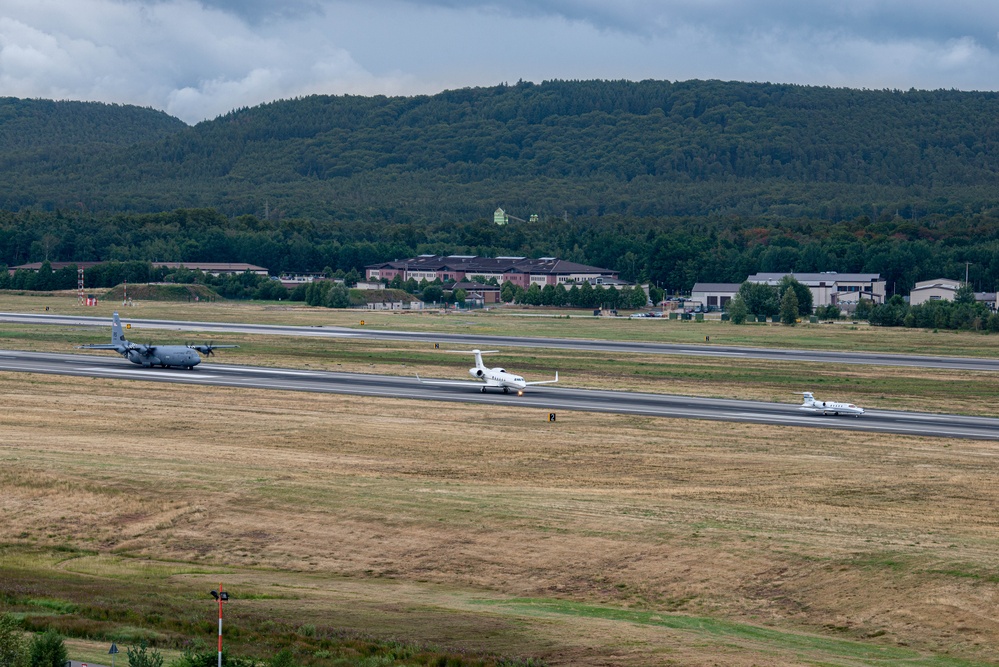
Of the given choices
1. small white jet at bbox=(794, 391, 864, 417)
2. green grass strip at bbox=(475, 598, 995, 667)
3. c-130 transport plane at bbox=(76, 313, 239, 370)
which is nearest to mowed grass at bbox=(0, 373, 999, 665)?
green grass strip at bbox=(475, 598, 995, 667)

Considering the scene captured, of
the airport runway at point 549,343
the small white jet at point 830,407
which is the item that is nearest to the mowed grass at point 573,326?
the airport runway at point 549,343

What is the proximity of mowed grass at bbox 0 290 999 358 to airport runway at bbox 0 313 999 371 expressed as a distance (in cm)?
604

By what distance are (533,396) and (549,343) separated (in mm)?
39191

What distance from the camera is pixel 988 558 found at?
140 ft

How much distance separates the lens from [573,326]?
150750 mm

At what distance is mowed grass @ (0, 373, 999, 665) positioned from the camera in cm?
3659

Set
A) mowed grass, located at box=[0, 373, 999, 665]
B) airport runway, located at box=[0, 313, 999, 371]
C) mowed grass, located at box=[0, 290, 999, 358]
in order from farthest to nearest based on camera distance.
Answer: mowed grass, located at box=[0, 290, 999, 358], airport runway, located at box=[0, 313, 999, 371], mowed grass, located at box=[0, 373, 999, 665]

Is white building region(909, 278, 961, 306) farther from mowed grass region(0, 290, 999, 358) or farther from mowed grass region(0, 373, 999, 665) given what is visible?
mowed grass region(0, 373, 999, 665)

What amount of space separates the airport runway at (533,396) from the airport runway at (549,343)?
2587 cm

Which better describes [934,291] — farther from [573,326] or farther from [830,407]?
[830,407]

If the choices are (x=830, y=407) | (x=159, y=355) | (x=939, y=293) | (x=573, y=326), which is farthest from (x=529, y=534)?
(x=939, y=293)

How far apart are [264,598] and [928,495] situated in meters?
31.3

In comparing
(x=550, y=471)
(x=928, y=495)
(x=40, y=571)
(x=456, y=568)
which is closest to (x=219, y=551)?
(x=40, y=571)

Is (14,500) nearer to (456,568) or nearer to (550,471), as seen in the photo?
(456,568)
